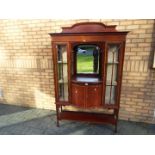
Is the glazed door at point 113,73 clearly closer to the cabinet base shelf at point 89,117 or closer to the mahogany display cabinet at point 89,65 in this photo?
the mahogany display cabinet at point 89,65

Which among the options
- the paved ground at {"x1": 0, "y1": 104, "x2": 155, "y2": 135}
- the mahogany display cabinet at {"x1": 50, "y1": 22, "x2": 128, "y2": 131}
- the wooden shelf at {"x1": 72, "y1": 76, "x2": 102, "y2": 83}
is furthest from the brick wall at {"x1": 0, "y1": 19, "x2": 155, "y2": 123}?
the wooden shelf at {"x1": 72, "y1": 76, "x2": 102, "y2": 83}

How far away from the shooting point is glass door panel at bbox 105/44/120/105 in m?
2.10

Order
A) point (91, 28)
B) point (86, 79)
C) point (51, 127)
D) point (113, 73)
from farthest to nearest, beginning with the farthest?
point (51, 127), point (86, 79), point (113, 73), point (91, 28)

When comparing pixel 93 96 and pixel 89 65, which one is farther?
pixel 89 65

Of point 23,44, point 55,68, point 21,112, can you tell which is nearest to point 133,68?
point 55,68

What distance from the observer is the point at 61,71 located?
2340 mm

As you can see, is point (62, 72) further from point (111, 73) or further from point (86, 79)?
point (111, 73)

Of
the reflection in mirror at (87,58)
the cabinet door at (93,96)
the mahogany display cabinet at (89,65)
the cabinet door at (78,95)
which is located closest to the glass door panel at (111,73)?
the mahogany display cabinet at (89,65)

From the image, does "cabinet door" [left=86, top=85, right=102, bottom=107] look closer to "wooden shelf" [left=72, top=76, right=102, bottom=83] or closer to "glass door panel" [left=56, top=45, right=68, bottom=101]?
"wooden shelf" [left=72, top=76, right=102, bottom=83]

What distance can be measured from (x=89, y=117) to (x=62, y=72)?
991mm

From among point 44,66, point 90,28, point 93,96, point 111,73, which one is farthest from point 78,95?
point 44,66

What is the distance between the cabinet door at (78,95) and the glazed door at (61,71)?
14cm
